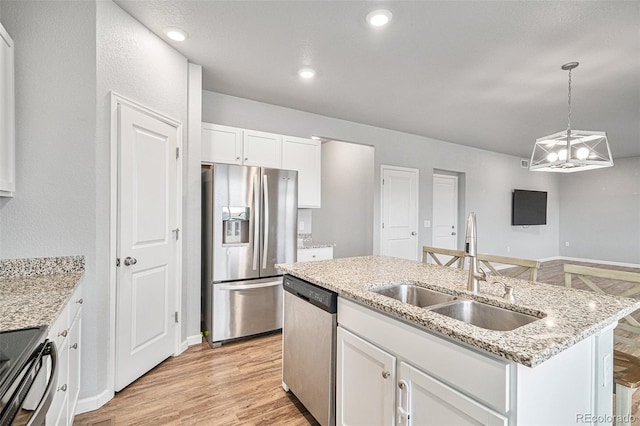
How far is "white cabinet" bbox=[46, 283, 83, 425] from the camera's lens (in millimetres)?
1281

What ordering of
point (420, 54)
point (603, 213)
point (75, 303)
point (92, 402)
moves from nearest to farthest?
point (75, 303), point (92, 402), point (420, 54), point (603, 213)

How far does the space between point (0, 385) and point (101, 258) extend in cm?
143

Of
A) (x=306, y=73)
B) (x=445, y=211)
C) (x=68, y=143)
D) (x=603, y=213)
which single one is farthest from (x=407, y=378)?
(x=603, y=213)

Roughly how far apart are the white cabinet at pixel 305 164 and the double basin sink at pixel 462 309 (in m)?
2.19

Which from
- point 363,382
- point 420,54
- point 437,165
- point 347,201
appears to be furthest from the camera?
point 437,165

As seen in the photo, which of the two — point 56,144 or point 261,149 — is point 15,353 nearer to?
point 56,144

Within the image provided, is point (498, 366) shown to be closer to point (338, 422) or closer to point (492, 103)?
point (338, 422)

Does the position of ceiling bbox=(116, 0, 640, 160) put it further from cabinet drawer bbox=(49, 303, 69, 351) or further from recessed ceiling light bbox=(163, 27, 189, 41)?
cabinet drawer bbox=(49, 303, 69, 351)

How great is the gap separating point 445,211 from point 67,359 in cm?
605

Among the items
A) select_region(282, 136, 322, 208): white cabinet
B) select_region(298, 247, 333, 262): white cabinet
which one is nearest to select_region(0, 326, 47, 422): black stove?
select_region(298, 247, 333, 262): white cabinet

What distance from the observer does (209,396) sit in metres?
2.11

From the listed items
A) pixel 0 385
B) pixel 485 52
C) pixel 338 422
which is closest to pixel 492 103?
pixel 485 52

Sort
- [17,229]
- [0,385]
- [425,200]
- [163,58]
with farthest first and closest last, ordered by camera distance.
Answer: [425,200], [163,58], [17,229], [0,385]

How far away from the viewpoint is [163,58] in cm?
252
